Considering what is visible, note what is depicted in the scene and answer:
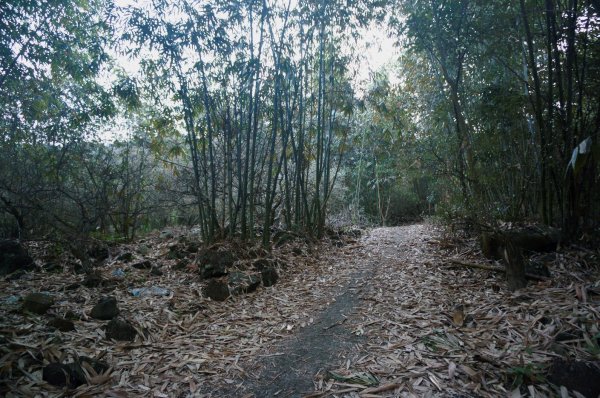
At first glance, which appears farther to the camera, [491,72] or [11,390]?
[491,72]

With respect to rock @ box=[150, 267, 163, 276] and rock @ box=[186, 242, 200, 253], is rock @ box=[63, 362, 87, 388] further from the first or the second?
rock @ box=[186, 242, 200, 253]

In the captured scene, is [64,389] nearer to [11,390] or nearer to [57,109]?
[11,390]

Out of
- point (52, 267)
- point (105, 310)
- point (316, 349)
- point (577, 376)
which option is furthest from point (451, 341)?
point (52, 267)

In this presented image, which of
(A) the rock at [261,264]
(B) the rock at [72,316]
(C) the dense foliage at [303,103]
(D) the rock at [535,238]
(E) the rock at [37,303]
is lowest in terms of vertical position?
(B) the rock at [72,316]

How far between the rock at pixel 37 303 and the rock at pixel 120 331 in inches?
23.9

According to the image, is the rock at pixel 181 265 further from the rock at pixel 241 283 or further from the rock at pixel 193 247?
the rock at pixel 241 283

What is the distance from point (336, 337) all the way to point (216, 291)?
1.58 metres

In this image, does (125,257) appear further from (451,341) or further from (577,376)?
(577,376)

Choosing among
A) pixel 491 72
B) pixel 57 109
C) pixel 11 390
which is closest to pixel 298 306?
pixel 11 390

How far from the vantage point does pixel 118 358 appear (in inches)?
84.4

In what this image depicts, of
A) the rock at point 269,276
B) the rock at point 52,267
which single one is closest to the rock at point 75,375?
the rock at point 269,276

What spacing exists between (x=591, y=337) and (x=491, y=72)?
11.3ft

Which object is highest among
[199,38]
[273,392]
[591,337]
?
[199,38]

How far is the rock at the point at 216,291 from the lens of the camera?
11.2 feet
